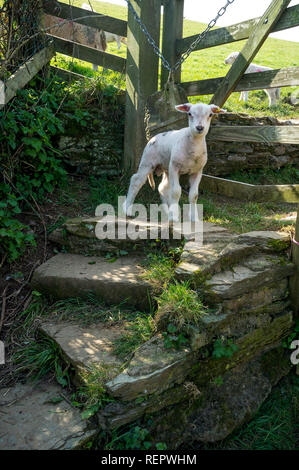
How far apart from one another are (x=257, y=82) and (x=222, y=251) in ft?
7.80

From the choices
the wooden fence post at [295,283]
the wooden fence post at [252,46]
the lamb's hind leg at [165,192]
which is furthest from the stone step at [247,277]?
the wooden fence post at [252,46]

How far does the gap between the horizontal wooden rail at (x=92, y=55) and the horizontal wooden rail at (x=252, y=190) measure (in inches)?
77.4

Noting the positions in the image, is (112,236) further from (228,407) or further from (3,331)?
(228,407)

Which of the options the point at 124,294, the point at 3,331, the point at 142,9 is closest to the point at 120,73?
the point at 142,9

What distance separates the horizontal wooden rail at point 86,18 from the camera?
4902mm

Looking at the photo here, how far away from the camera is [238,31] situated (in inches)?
169

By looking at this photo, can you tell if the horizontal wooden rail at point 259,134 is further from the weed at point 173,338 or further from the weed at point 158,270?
the weed at point 173,338

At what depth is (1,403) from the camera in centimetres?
257

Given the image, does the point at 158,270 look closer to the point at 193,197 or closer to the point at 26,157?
the point at 193,197

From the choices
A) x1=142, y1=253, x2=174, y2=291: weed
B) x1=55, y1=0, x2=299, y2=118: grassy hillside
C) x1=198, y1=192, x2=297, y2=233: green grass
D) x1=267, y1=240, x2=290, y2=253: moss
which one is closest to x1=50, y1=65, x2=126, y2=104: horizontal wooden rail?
x1=55, y1=0, x2=299, y2=118: grassy hillside

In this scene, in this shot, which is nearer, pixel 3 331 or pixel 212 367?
pixel 212 367

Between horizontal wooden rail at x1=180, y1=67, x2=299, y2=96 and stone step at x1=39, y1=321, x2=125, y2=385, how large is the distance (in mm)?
3115

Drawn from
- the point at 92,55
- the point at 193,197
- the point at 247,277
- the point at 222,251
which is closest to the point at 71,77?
the point at 92,55
